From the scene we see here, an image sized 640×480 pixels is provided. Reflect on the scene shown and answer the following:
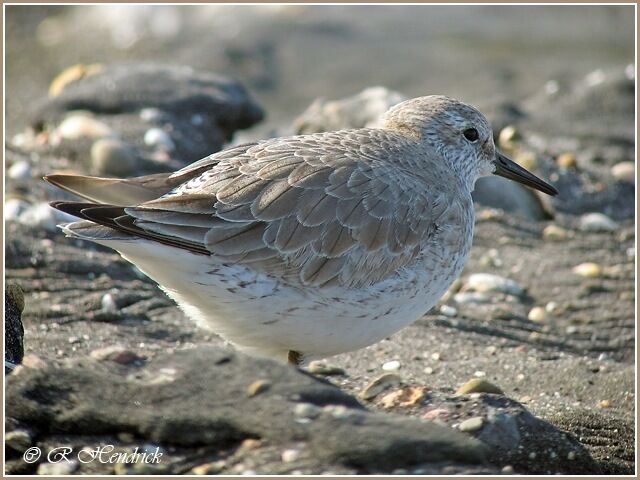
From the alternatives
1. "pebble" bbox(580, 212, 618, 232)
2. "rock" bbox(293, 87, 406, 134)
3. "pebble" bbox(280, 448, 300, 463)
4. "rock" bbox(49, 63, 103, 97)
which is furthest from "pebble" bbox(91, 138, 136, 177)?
"pebble" bbox(280, 448, 300, 463)

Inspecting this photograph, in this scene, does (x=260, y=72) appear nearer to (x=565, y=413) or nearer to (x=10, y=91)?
(x=10, y=91)

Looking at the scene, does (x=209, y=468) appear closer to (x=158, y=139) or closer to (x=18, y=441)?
(x=18, y=441)

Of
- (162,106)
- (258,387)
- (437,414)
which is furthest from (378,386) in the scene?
(162,106)

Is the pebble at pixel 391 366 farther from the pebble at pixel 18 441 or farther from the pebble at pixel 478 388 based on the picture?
the pebble at pixel 18 441

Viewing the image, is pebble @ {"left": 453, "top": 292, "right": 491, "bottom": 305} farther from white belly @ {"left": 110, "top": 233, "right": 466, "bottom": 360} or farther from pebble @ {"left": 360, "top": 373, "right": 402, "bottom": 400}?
pebble @ {"left": 360, "top": 373, "right": 402, "bottom": 400}

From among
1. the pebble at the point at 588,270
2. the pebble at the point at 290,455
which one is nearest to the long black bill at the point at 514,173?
the pebble at the point at 588,270

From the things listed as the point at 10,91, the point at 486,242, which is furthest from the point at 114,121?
the point at 486,242
